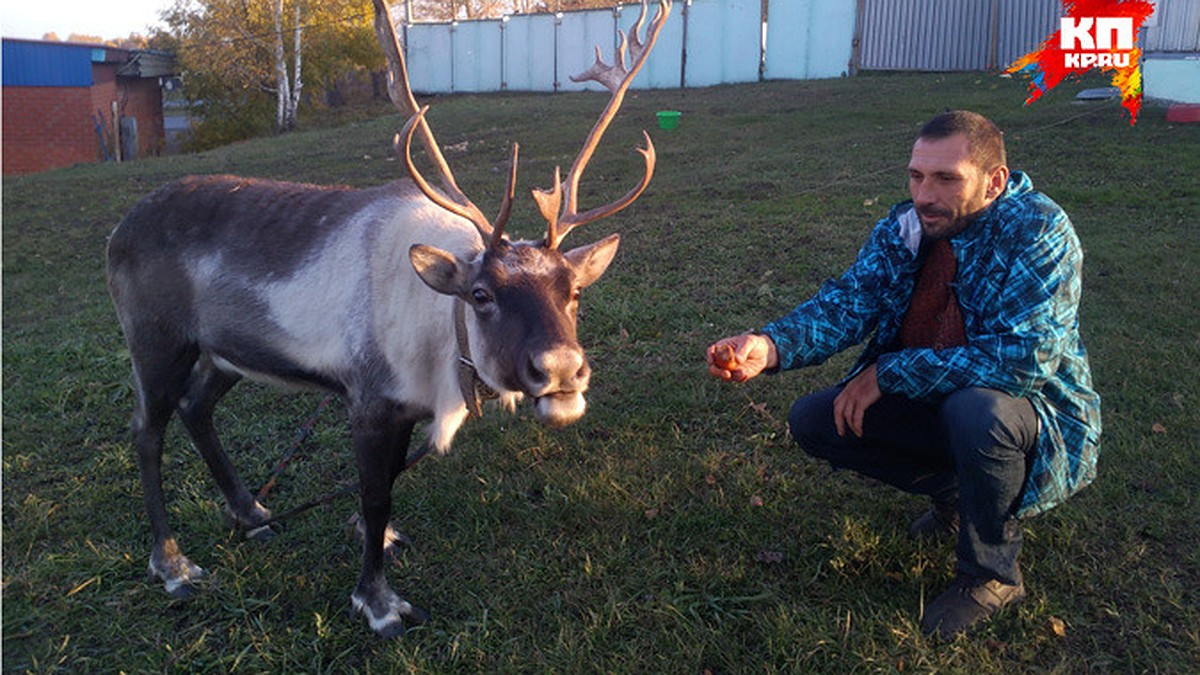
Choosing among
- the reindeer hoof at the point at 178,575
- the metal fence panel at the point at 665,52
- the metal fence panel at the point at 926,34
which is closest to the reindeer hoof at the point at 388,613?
the reindeer hoof at the point at 178,575

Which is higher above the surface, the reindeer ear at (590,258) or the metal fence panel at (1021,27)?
the metal fence panel at (1021,27)

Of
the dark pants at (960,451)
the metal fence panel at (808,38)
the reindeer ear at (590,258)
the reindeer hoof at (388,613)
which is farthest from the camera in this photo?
the metal fence panel at (808,38)

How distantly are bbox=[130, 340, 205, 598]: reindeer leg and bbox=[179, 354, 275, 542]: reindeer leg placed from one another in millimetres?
146

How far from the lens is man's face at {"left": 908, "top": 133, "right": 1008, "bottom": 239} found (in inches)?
120

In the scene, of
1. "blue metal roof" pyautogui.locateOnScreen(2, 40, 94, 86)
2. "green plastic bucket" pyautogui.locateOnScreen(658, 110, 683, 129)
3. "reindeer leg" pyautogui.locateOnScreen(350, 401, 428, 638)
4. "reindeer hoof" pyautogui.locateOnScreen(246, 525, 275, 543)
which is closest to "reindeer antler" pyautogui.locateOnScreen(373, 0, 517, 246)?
"reindeer leg" pyautogui.locateOnScreen(350, 401, 428, 638)

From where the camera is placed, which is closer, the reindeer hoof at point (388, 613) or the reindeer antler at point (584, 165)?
the reindeer antler at point (584, 165)

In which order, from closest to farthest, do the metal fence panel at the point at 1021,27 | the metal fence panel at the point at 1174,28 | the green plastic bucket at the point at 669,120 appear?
1. the metal fence panel at the point at 1174,28
2. the green plastic bucket at the point at 669,120
3. the metal fence panel at the point at 1021,27

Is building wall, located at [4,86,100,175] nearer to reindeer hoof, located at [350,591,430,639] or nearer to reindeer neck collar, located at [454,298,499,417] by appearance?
reindeer hoof, located at [350,591,430,639]

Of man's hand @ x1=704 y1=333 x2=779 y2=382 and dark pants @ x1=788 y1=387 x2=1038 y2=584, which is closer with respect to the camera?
dark pants @ x1=788 y1=387 x2=1038 y2=584

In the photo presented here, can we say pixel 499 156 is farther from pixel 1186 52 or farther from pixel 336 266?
→ pixel 336 266

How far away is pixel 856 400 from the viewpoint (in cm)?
322

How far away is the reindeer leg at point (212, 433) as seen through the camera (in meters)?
4.18

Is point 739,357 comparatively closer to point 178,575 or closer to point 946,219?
point 946,219

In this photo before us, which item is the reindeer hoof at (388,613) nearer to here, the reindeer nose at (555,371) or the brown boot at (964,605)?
the reindeer nose at (555,371)
